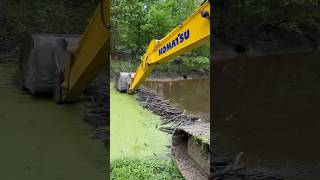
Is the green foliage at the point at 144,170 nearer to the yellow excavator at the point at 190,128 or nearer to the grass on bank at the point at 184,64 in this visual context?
the yellow excavator at the point at 190,128

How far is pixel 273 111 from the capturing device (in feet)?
6.76

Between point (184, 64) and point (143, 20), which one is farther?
point (143, 20)

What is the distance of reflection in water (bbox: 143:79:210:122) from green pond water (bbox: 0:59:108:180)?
3426 mm

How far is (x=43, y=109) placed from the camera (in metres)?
1.34

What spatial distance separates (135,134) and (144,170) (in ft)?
3.48

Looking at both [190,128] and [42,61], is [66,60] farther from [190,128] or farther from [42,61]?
[190,128]

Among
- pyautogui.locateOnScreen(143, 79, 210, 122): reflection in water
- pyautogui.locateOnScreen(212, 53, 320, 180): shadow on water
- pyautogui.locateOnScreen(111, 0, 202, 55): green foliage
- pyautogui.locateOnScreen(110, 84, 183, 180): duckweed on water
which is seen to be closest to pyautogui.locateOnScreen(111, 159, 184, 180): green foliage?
pyautogui.locateOnScreen(110, 84, 183, 180): duckweed on water

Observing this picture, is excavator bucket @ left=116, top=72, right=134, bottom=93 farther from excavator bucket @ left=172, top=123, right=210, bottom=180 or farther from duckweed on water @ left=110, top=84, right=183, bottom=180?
excavator bucket @ left=172, top=123, right=210, bottom=180

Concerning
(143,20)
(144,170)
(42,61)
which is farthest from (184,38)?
(143,20)

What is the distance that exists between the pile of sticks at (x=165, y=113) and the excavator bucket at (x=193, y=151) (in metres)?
0.71

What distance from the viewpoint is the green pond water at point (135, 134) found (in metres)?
3.22

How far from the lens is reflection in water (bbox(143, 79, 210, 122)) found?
17.9 feet

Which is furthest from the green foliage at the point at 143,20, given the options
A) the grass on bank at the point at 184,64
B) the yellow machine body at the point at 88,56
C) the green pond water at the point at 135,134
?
the yellow machine body at the point at 88,56

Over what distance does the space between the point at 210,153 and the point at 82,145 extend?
123cm
